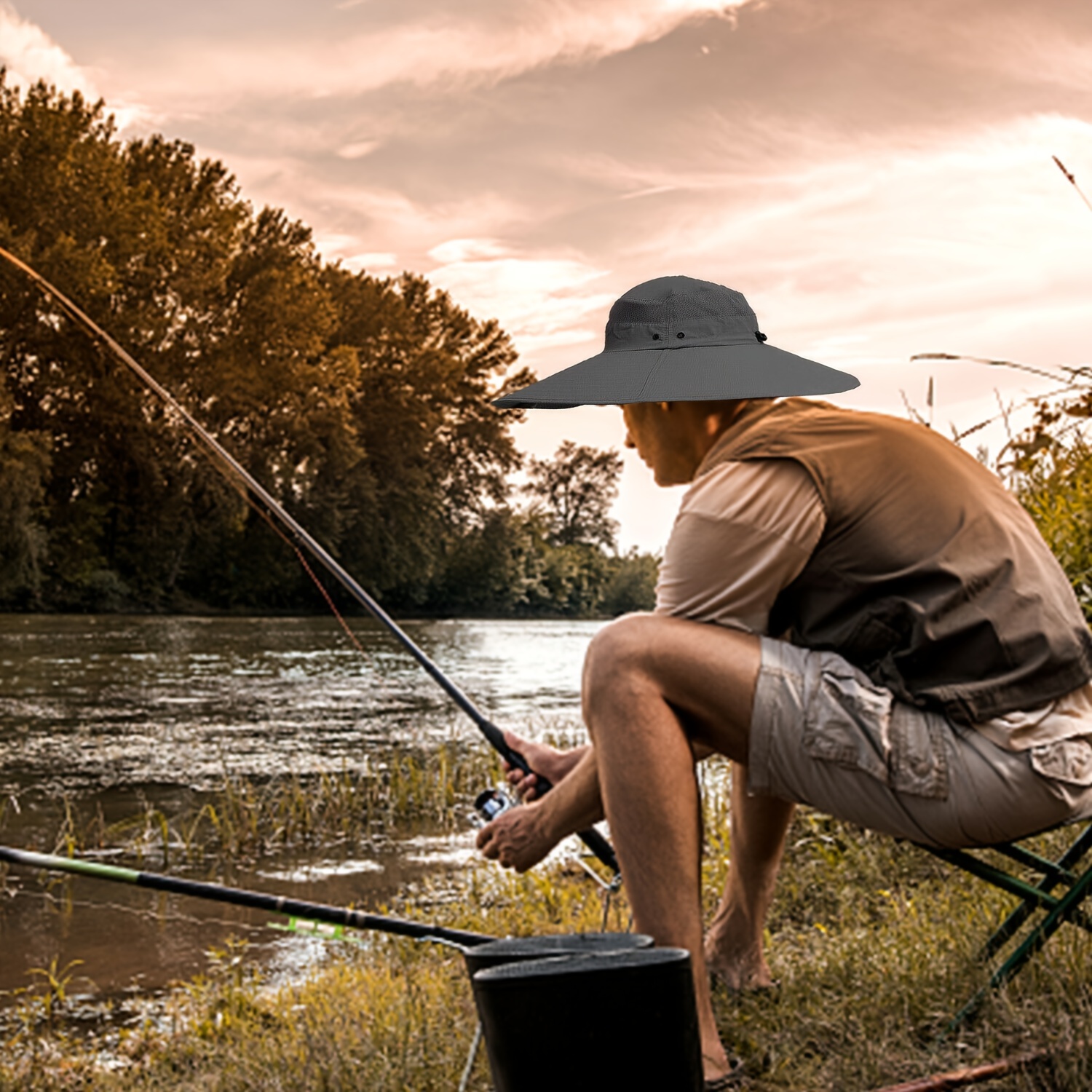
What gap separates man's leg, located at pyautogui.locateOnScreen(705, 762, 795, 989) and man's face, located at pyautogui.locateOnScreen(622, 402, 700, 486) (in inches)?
19.6

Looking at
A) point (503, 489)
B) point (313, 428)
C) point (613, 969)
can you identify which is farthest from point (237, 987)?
point (503, 489)

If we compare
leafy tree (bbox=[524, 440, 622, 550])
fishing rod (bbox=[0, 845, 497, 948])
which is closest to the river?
fishing rod (bbox=[0, 845, 497, 948])

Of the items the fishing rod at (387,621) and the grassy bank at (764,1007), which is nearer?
the grassy bank at (764,1007)

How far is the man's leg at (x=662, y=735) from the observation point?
1.74 meters

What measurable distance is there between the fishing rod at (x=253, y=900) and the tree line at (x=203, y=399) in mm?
24000

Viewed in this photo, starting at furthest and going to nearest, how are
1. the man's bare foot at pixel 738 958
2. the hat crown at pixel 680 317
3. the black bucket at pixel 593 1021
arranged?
the man's bare foot at pixel 738 958 → the hat crown at pixel 680 317 → the black bucket at pixel 593 1021

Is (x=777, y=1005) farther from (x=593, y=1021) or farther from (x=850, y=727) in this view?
(x=593, y=1021)

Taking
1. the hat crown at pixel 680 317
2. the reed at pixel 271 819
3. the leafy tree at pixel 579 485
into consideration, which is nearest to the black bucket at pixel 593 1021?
the hat crown at pixel 680 317

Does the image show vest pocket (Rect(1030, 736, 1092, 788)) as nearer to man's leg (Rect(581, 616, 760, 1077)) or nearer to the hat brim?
man's leg (Rect(581, 616, 760, 1077))

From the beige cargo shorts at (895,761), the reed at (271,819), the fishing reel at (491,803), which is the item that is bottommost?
the reed at (271,819)

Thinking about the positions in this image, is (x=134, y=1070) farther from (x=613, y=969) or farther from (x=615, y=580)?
(x=615, y=580)

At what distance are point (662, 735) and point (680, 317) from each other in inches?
25.1

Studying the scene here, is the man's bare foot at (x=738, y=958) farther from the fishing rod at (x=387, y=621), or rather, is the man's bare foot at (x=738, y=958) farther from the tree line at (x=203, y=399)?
the tree line at (x=203, y=399)

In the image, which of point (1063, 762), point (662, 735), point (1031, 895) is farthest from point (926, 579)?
point (1031, 895)
